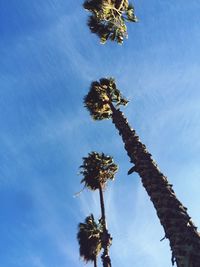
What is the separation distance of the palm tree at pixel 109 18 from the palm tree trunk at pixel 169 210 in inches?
390

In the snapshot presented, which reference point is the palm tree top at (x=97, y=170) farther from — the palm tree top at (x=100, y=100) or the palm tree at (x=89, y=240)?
the palm tree top at (x=100, y=100)

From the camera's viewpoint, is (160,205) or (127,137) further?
(127,137)

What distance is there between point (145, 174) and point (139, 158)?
1041mm

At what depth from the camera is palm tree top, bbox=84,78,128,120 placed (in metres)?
26.0

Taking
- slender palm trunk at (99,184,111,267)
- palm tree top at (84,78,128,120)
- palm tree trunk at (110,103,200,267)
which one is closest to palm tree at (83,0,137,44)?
palm tree top at (84,78,128,120)

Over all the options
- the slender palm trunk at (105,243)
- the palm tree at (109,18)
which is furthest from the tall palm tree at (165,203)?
the slender palm trunk at (105,243)

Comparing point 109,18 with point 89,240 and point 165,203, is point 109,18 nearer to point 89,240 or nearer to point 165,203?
point 165,203

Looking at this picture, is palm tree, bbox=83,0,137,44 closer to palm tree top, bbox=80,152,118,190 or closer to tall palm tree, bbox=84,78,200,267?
tall palm tree, bbox=84,78,200,267

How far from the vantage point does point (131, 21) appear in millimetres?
24297

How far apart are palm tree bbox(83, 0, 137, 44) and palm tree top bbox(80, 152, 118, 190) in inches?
573

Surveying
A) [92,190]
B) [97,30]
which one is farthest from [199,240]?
[92,190]

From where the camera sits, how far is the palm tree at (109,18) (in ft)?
70.4

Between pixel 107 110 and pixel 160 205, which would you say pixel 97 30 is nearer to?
pixel 107 110

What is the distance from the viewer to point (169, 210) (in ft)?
34.0
